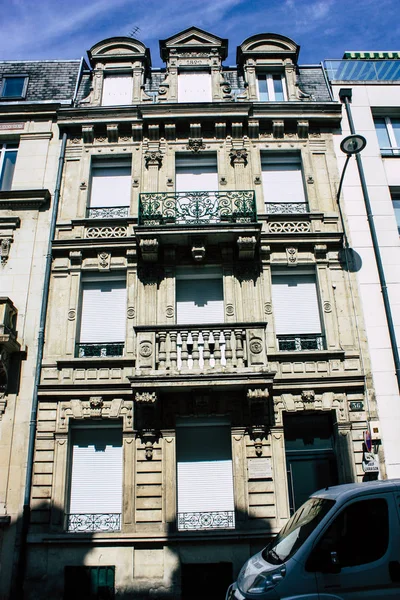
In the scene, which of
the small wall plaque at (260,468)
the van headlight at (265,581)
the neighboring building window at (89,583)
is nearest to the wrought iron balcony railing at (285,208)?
the small wall plaque at (260,468)

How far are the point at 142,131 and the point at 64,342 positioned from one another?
273 inches

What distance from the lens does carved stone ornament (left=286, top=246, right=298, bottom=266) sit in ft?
40.8

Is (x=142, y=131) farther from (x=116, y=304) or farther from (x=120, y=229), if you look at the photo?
(x=116, y=304)

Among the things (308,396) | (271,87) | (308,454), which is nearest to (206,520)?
(308,454)

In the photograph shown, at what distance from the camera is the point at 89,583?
965 centimetres

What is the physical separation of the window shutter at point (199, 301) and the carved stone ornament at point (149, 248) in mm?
944

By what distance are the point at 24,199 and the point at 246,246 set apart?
6.53 metres

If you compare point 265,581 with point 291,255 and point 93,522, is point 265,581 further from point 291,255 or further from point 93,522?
point 291,255

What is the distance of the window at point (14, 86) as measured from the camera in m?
15.3

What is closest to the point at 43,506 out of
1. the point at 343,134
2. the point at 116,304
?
the point at 116,304

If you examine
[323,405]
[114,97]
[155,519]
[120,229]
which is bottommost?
[155,519]

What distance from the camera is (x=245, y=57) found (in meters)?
15.4

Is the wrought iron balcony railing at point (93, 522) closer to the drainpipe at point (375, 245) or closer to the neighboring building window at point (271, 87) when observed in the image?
the drainpipe at point (375, 245)

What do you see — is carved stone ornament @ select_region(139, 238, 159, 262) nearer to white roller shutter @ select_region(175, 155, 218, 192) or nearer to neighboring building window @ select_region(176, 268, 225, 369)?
neighboring building window @ select_region(176, 268, 225, 369)
